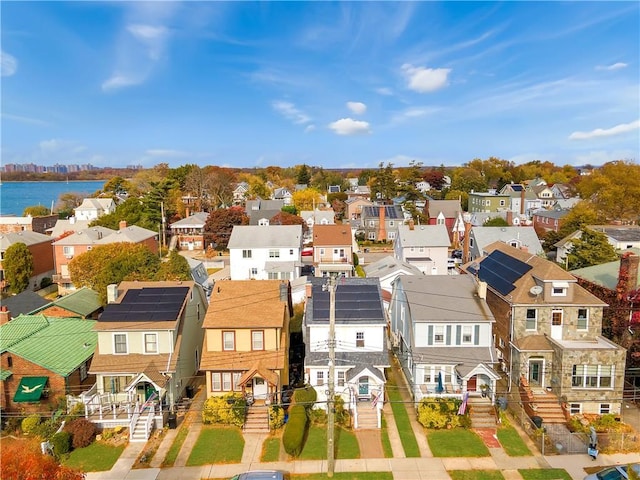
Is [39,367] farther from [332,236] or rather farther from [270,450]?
[332,236]

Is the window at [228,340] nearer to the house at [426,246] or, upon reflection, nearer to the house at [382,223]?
the house at [426,246]

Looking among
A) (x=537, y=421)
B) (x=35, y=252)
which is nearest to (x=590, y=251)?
(x=537, y=421)

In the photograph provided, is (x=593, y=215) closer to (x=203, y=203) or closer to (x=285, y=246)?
(x=285, y=246)

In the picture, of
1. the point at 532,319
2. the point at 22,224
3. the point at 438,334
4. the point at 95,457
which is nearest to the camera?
the point at 95,457

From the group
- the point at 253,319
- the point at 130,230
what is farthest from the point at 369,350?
the point at 130,230

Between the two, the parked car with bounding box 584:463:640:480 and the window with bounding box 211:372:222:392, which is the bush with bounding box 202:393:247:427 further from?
the parked car with bounding box 584:463:640:480

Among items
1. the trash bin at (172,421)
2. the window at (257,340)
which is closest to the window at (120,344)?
the trash bin at (172,421)

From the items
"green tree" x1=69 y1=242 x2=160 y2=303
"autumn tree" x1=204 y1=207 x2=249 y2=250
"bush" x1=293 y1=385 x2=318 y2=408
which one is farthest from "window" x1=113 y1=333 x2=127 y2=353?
"autumn tree" x1=204 y1=207 x2=249 y2=250
